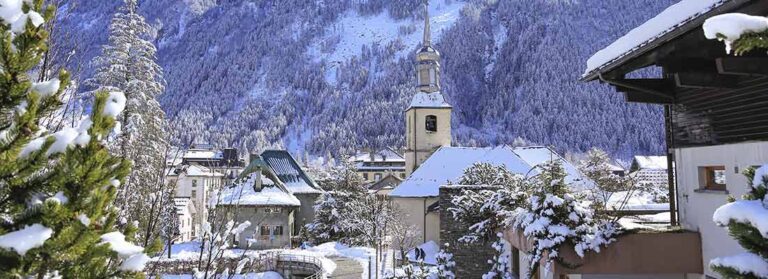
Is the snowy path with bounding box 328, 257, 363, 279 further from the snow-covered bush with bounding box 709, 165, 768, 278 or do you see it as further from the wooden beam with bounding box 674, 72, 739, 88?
the snow-covered bush with bounding box 709, 165, 768, 278

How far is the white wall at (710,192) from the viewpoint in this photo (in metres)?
6.28

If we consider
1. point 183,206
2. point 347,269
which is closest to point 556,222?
point 347,269

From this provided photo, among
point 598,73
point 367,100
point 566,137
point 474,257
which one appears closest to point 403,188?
point 474,257

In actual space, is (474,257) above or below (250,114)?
below

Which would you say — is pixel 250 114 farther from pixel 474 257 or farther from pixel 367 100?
pixel 474 257

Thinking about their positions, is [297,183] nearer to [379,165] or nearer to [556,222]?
[556,222]

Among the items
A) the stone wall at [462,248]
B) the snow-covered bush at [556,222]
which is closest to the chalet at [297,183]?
the stone wall at [462,248]

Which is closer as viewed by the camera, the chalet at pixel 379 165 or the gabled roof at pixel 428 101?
the gabled roof at pixel 428 101

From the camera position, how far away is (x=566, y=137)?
150m

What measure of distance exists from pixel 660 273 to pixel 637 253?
41cm

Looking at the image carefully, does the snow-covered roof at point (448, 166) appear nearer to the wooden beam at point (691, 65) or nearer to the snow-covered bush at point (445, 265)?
the snow-covered bush at point (445, 265)

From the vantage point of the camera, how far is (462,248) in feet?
47.5

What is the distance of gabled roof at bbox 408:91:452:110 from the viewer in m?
44.7

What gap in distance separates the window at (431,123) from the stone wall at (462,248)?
2939cm
